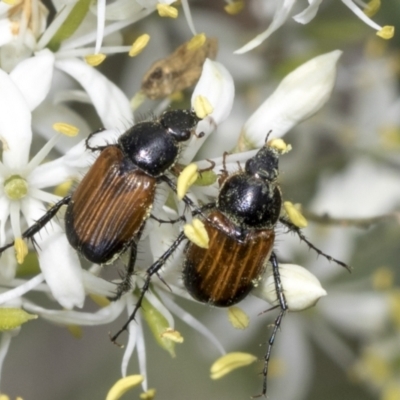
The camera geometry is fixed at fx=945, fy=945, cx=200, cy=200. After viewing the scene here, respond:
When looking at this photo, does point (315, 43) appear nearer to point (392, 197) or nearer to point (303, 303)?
point (392, 197)

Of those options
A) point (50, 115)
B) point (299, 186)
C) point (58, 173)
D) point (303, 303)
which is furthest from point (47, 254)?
point (299, 186)

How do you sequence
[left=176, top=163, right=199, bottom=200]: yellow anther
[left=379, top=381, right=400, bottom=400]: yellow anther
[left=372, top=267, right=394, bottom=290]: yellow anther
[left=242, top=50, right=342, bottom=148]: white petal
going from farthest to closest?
[left=379, top=381, right=400, bottom=400]: yellow anther → [left=372, top=267, right=394, bottom=290]: yellow anther → [left=242, top=50, right=342, bottom=148]: white petal → [left=176, top=163, right=199, bottom=200]: yellow anther

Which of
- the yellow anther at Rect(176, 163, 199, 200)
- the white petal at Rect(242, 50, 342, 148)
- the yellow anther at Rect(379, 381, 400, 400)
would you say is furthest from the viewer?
the yellow anther at Rect(379, 381, 400, 400)

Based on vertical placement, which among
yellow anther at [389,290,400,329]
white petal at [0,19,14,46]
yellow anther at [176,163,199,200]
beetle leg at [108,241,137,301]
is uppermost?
white petal at [0,19,14,46]

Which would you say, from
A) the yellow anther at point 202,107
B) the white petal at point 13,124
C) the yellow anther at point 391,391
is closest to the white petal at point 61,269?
the white petal at point 13,124

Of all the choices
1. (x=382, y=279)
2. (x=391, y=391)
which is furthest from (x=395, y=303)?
A: (x=391, y=391)

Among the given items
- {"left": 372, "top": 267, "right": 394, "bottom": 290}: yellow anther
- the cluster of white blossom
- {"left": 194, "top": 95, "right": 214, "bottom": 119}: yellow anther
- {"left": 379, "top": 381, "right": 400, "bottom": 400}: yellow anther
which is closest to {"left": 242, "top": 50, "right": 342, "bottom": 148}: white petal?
the cluster of white blossom

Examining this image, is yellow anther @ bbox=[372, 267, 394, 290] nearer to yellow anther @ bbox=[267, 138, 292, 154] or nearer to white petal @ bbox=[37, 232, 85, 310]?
yellow anther @ bbox=[267, 138, 292, 154]
